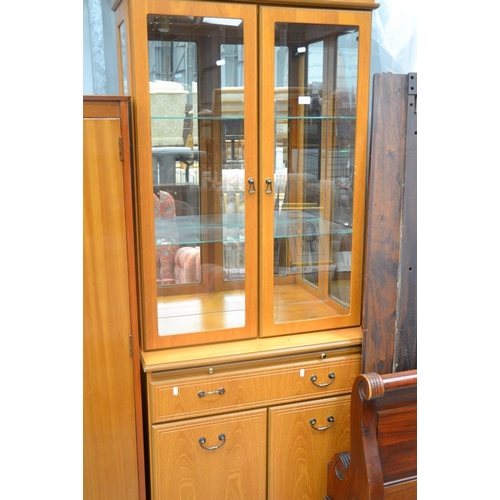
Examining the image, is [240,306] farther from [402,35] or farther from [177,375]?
[402,35]

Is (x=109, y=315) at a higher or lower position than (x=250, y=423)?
higher

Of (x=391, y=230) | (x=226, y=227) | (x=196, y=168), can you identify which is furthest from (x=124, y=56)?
(x=391, y=230)

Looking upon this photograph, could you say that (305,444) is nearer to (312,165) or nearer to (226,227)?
(226,227)

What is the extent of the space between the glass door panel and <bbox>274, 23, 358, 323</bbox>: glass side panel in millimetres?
134

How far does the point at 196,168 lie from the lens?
1849 mm

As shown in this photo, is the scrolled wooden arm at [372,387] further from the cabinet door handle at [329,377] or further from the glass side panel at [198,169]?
the glass side panel at [198,169]

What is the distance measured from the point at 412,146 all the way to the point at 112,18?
1.17m

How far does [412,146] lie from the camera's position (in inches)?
70.8

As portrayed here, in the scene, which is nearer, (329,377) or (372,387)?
(372,387)

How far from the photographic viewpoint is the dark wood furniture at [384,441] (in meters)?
1.70

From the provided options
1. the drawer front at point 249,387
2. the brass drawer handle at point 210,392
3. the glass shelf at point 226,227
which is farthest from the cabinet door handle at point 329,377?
the glass shelf at point 226,227

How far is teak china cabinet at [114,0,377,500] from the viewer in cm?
171

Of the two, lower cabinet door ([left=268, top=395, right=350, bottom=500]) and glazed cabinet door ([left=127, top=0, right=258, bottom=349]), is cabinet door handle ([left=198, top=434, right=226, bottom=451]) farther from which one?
glazed cabinet door ([left=127, top=0, right=258, bottom=349])

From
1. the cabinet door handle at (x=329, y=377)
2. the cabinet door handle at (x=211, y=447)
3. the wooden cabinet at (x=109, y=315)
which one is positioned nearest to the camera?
the wooden cabinet at (x=109, y=315)
